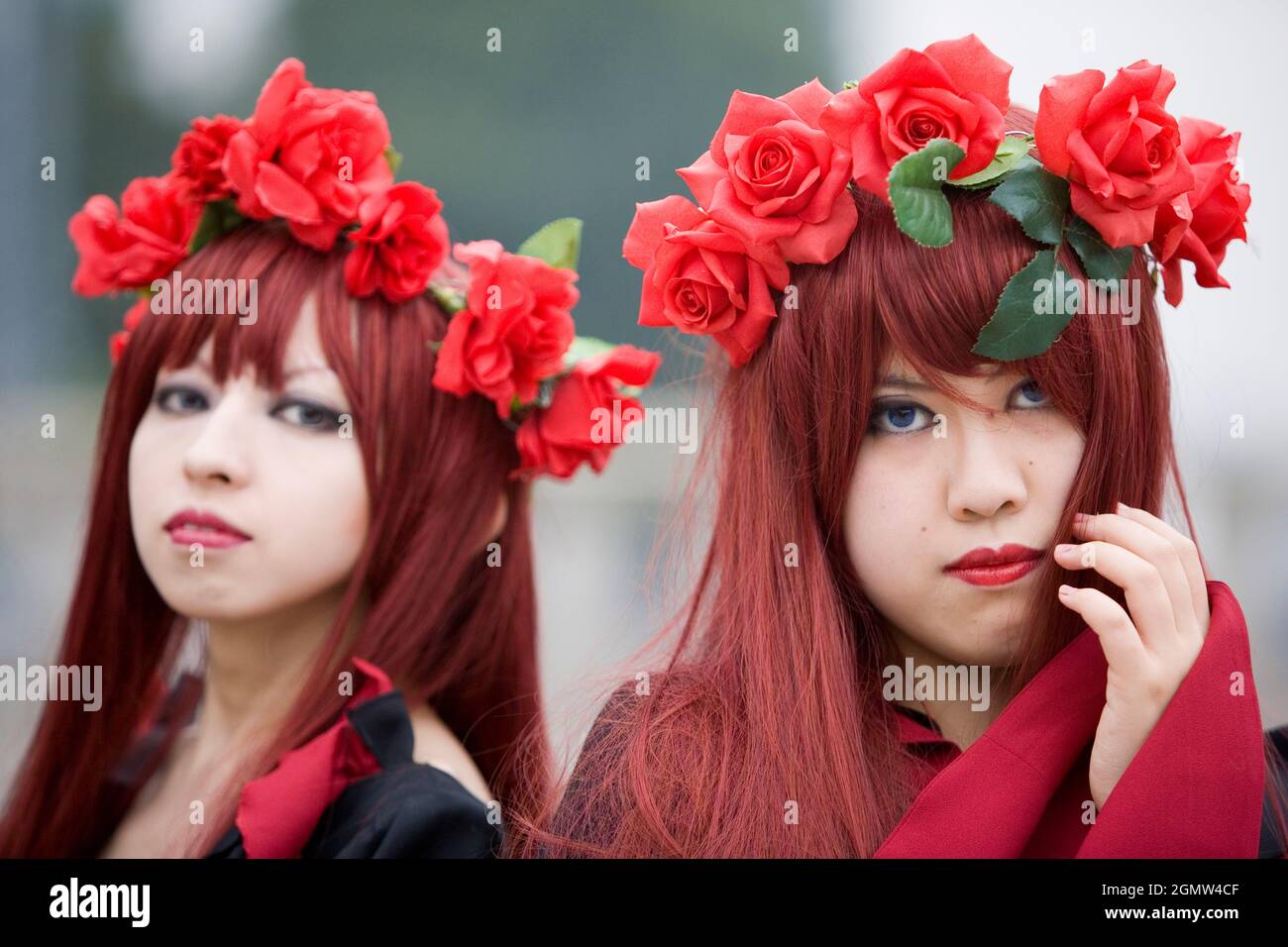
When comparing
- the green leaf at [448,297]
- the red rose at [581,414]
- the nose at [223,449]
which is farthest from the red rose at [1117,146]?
the nose at [223,449]

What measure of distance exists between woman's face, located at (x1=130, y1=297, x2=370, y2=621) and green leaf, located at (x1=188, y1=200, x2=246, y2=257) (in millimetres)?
174

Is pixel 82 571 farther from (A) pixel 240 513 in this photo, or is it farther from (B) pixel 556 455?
(B) pixel 556 455

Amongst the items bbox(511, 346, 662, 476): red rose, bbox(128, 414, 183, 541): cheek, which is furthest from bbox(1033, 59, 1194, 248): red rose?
bbox(128, 414, 183, 541): cheek

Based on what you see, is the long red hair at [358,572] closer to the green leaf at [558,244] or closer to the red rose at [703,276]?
the green leaf at [558,244]

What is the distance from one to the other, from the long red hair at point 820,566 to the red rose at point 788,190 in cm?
4

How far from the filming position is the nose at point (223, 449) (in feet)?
5.14

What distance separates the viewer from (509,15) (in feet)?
6.11

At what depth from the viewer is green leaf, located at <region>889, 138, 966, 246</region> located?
1.17 metres

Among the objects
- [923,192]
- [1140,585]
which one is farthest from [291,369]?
[1140,585]

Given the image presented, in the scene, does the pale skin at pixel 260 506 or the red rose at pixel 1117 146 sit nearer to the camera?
the red rose at pixel 1117 146

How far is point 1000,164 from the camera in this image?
1.22m

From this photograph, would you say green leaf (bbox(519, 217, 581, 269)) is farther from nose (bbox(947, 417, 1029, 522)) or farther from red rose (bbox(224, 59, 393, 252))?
nose (bbox(947, 417, 1029, 522))
